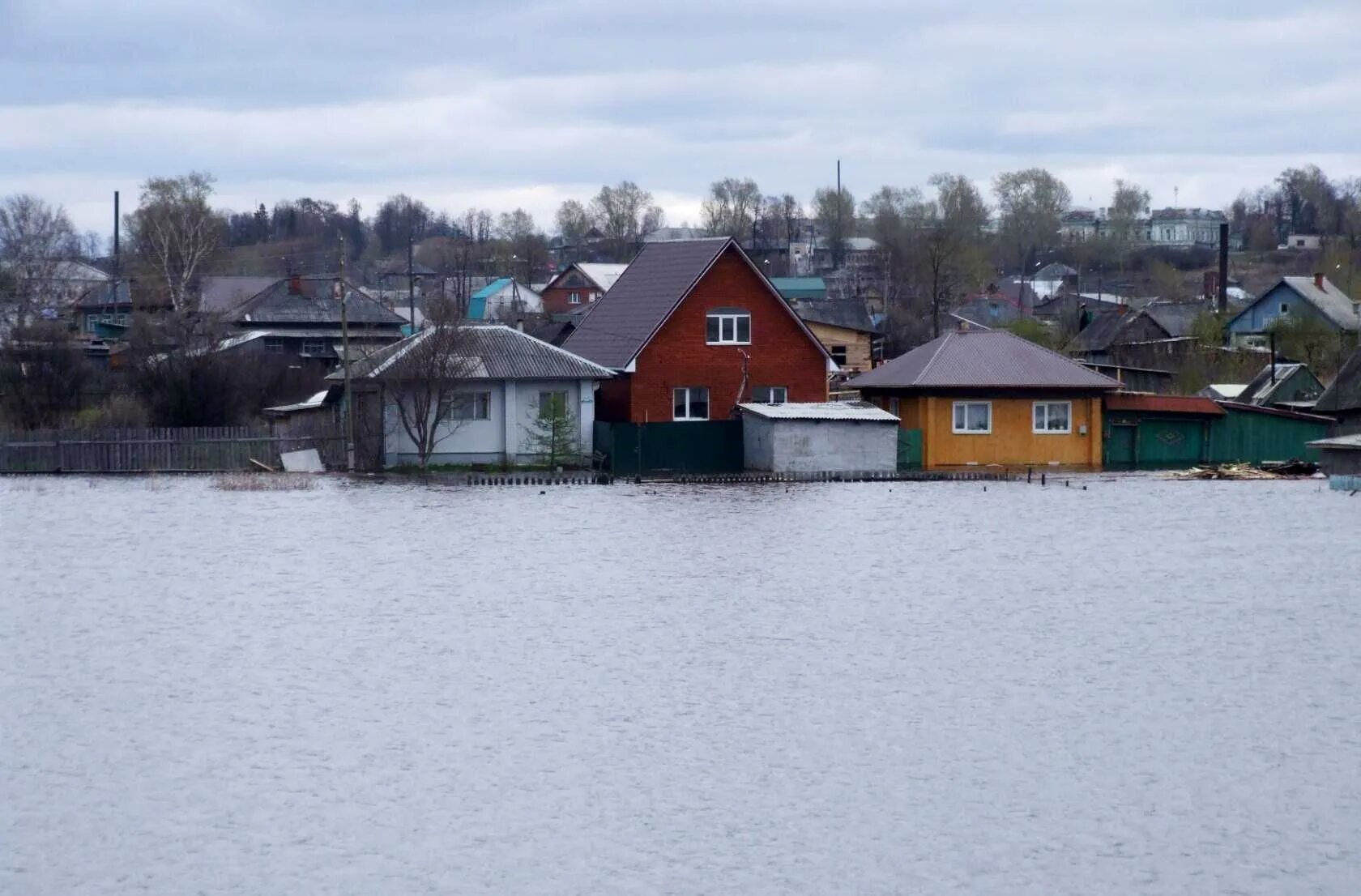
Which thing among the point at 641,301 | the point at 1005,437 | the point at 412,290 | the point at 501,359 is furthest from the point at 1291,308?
the point at 501,359

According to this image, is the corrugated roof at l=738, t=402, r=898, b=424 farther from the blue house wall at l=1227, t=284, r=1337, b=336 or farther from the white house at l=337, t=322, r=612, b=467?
the blue house wall at l=1227, t=284, r=1337, b=336

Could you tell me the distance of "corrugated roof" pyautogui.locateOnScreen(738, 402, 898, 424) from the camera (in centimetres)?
5002

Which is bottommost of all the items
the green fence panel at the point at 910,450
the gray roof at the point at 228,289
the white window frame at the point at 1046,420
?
the green fence panel at the point at 910,450

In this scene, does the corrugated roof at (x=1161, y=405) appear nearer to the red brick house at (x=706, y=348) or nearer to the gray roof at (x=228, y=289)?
the red brick house at (x=706, y=348)

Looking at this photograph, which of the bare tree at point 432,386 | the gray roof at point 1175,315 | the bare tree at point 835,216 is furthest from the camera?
the bare tree at point 835,216

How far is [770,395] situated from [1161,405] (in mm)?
11525

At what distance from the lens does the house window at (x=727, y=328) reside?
55.3m

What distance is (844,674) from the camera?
73.3 ft

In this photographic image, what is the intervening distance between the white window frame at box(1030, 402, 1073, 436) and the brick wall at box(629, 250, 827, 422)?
6.74 m

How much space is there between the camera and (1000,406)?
172 feet

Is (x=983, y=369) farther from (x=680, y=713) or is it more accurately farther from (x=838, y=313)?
(x=838, y=313)

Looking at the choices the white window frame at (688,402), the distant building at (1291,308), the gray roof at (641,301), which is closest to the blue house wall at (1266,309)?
the distant building at (1291,308)

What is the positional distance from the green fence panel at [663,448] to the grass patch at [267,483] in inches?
328

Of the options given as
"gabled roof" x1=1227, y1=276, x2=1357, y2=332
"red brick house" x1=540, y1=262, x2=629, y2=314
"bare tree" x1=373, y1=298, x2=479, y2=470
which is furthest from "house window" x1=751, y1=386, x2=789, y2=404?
"red brick house" x1=540, y1=262, x2=629, y2=314
